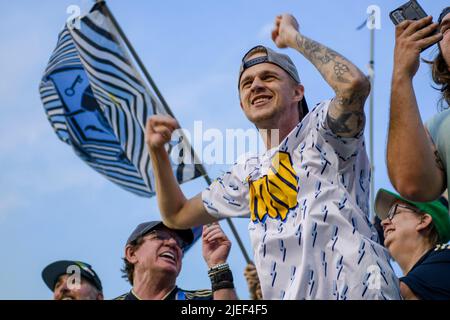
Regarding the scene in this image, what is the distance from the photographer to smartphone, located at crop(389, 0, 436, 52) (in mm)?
3283

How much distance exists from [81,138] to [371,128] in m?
→ 3.87

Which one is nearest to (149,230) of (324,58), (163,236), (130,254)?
(163,236)

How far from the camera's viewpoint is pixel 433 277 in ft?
12.4

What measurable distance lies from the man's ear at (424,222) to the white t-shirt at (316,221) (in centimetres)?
82

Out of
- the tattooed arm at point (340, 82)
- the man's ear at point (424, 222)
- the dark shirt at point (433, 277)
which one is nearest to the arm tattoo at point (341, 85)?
the tattooed arm at point (340, 82)

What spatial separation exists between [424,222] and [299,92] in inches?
39.3

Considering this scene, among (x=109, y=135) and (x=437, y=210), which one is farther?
(x=109, y=135)

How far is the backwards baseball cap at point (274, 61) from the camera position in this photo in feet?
13.5

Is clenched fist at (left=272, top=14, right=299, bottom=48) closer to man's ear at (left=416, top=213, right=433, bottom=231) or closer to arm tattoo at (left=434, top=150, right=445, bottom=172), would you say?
arm tattoo at (left=434, top=150, right=445, bottom=172)
